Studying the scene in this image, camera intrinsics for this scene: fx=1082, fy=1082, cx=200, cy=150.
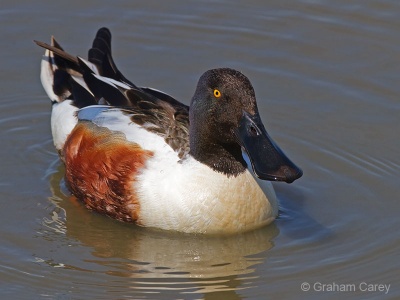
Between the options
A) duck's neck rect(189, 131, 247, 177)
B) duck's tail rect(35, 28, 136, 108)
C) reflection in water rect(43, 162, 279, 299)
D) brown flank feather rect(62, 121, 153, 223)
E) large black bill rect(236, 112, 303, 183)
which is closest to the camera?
large black bill rect(236, 112, 303, 183)

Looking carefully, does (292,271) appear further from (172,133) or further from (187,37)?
(187,37)

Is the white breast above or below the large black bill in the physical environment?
below

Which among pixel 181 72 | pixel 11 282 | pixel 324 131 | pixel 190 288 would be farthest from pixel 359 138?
pixel 11 282

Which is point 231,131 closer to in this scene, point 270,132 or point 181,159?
point 181,159

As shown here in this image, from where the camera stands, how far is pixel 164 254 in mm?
8484

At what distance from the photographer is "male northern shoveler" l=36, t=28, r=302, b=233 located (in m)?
8.15

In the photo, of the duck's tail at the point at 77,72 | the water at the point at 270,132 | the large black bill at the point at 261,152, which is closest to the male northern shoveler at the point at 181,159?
the large black bill at the point at 261,152

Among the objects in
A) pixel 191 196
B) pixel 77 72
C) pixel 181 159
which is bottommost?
pixel 191 196

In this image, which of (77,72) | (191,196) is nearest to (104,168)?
(191,196)

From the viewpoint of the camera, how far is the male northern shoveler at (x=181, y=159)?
8148 mm

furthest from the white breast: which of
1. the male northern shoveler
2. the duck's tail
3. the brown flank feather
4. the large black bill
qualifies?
the duck's tail

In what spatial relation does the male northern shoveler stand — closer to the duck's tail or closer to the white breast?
the white breast

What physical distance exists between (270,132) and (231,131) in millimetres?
2061

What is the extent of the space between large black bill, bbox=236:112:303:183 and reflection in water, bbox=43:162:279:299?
0.85 m
